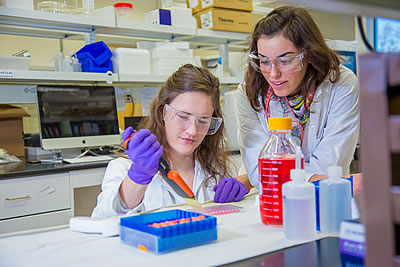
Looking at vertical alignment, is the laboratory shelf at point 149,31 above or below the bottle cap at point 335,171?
above

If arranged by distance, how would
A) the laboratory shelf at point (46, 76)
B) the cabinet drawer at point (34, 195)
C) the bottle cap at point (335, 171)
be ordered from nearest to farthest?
the bottle cap at point (335, 171)
the cabinet drawer at point (34, 195)
the laboratory shelf at point (46, 76)

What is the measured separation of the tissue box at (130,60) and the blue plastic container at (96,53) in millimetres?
92

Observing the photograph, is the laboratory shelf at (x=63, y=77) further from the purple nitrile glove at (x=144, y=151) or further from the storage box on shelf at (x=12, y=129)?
the purple nitrile glove at (x=144, y=151)

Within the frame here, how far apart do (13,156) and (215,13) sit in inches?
74.1

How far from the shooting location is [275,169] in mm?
1007

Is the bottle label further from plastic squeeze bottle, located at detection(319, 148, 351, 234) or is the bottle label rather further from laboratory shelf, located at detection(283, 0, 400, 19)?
laboratory shelf, located at detection(283, 0, 400, 19)

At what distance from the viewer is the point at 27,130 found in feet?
10.4

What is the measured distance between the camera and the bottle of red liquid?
1001 millimetres

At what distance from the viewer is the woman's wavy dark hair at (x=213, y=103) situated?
157cm

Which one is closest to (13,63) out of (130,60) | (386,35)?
(130,60)

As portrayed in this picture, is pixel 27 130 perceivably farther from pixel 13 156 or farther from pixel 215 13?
pixel 215 13

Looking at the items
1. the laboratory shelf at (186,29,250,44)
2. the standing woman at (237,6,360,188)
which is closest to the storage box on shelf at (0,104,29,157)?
the laboratory shelf at (186,29,250,44)

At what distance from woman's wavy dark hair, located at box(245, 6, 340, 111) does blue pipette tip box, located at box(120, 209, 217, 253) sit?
791 millimetres

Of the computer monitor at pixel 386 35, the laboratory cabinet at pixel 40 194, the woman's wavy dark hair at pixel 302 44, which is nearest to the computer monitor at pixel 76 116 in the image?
the laboratory cabinet at pixel 40 194
